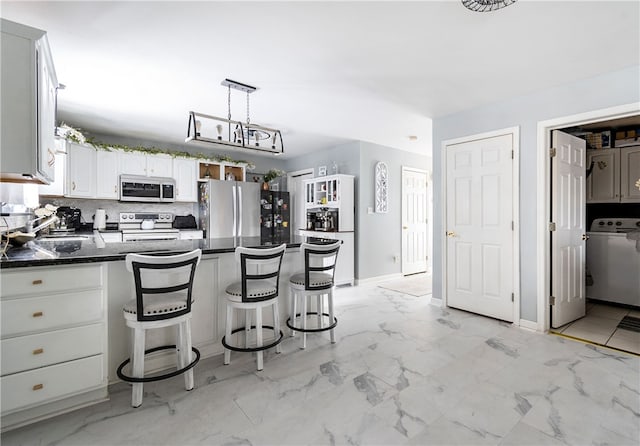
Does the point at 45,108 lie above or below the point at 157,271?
above

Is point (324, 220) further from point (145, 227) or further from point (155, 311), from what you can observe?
point (155, 311)

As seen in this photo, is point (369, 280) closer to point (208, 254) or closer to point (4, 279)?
point (208, 254)

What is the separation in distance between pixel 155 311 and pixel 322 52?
218 centimetres

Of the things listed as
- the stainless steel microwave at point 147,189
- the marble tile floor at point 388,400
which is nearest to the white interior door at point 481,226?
the marble tile floor at point 388,400

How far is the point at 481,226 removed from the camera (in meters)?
3.67

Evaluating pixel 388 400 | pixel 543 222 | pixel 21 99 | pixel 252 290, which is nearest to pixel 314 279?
pixel 252 290

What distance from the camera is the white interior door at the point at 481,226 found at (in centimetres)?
346

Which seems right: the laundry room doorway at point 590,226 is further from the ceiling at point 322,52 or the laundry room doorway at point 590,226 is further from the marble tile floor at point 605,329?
the ceiling at point 322,52

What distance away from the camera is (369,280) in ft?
17.9

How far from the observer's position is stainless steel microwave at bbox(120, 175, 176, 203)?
491cm

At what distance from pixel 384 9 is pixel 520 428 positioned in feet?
8.39

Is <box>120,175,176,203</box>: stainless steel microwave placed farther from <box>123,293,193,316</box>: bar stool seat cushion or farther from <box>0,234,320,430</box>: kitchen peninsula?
<box>123,293,193,316</box>: bar stool seat cushion

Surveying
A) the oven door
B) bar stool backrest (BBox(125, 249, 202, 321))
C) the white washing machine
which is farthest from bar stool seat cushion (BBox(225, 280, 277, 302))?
the white washing machine

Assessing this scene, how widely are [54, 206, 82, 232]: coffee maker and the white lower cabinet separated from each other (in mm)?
3362
